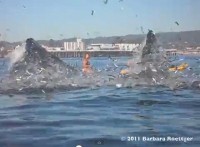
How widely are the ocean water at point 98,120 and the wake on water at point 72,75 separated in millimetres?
293

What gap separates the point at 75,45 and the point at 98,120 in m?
0.71

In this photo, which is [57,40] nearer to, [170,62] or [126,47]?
[126,47]

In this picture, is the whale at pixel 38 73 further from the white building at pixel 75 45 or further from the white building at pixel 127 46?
the white building at pixel 127 46

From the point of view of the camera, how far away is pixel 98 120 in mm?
3275

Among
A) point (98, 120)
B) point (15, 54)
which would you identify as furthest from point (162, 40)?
point (15, 54)

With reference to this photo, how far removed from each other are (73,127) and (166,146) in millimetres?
782

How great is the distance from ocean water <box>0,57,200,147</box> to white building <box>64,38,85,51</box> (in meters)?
0.13

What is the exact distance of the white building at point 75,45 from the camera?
3484 millimetres

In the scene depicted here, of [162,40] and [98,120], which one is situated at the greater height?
[162,40]

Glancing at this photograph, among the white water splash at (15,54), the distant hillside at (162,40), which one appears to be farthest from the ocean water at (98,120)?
the distant hillside at (162,40)

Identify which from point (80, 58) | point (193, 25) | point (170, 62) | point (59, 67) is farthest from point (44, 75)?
point (193, 25)

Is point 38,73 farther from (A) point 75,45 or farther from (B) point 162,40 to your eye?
(B) point 162,40

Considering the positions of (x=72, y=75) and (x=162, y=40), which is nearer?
(x=162, y=40)

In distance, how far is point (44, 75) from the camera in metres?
4.89
